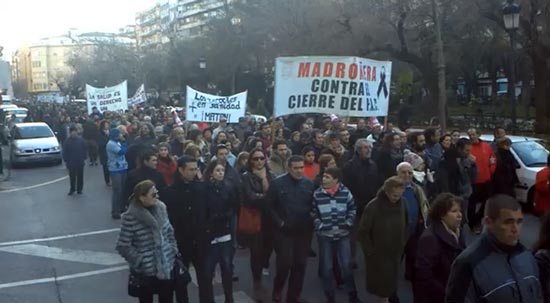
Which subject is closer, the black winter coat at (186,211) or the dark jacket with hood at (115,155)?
the black winter coat at (186,211)

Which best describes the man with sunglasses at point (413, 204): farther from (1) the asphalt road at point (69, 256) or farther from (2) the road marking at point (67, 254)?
(2) the road marking at point (67, 254)

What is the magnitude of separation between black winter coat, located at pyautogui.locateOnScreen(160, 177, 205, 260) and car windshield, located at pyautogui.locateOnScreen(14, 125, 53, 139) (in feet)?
62.6

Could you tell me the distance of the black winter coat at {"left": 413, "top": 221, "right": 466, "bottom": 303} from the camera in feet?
16.9

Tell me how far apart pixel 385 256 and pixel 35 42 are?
635 feet

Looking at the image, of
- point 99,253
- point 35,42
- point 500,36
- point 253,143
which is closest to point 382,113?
point 253,143

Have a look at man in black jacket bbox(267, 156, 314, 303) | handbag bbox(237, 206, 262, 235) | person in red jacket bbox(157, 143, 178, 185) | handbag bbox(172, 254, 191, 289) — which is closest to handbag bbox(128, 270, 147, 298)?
handbag bbox(172, 254, 191, 289)

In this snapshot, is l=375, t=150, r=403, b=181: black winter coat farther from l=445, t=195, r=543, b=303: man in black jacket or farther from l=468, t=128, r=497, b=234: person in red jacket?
A: l=445, t=195, r=543, b=303: man in black jacket

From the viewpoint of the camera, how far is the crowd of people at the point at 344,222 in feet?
13.2

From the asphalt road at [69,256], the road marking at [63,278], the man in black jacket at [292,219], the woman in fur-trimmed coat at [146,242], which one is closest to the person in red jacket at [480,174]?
the asphalt road at [69,256]

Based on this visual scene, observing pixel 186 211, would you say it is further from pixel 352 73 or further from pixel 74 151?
pixel 74 151

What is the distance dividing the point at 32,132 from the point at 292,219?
65.0 ft

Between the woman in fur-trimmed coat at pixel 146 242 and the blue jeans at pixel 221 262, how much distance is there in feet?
3.40

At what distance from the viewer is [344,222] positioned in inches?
290

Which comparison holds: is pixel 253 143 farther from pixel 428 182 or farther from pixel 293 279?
pixel 293 279
